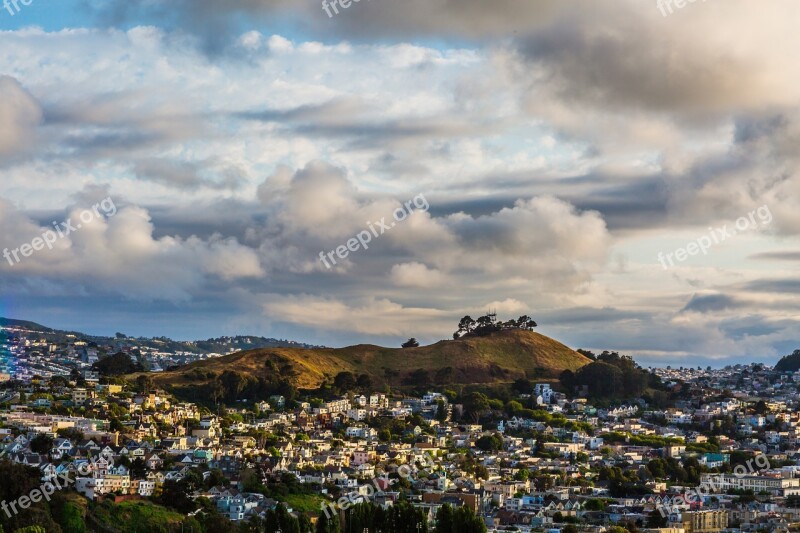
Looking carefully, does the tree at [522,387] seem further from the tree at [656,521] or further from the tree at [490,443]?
the tree at [656,521]

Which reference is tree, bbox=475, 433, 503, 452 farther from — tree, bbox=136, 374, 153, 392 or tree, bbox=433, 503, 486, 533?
tree, bbox=433, 503, 486, 533

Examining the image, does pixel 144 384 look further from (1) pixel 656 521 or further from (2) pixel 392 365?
(1) pixel 656 521

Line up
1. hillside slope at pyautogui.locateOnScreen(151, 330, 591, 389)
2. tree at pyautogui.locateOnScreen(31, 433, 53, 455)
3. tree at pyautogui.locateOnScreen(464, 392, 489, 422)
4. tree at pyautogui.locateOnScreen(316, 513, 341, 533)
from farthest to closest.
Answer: hillside slope at pyautogui.locateOnScreen(151, 330, 591, 389)
tree at pyautogui.locateOnScreen(464, 392, 489, 422)
tree at pyautogui.locateOnScreen(31, 433, 53, 455)
tree at pyautogui.locateOnScreen(316, 513, 341, 533)

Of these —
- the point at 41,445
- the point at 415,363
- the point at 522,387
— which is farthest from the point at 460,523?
the point at 415,363

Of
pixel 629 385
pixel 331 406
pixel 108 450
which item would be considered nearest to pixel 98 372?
pixel 331 406

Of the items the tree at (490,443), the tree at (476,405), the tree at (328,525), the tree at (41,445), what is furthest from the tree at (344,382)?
the tree at (328,525)

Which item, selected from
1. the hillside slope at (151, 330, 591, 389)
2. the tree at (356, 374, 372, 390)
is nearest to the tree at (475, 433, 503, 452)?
the hillside slope at (151, 330, 591, 389)

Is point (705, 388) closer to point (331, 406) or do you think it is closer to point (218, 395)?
point (331, 406)
